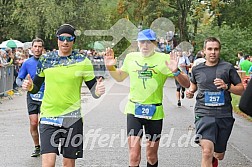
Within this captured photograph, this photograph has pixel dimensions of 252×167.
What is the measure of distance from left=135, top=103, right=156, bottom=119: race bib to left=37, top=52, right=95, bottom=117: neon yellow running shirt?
83 cm

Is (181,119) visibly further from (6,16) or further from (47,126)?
(6,16)

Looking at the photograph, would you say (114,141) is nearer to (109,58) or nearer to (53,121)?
(109,58)

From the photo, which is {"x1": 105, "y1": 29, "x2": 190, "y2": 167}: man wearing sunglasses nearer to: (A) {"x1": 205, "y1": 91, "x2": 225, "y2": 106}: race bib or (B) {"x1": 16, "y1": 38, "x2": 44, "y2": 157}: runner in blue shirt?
(A) {"x1": 205, "y1": 91, "x2": 225, "y2": 106}: race bib

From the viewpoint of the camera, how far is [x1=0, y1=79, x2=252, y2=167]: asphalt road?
8883 mm

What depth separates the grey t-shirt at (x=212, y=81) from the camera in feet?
23.0

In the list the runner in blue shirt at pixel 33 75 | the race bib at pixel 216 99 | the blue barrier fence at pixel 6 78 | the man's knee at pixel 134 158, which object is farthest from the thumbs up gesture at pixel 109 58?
the blue barrier fence at pixel 6 78

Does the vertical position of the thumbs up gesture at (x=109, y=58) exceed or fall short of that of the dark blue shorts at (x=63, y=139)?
it exceeds it

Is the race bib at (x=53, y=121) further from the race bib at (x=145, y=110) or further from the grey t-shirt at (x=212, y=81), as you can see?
the grey t-shirt at (x=212, y=81)

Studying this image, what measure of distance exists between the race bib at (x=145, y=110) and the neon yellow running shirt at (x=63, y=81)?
32.7 inches

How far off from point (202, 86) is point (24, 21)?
110 feet

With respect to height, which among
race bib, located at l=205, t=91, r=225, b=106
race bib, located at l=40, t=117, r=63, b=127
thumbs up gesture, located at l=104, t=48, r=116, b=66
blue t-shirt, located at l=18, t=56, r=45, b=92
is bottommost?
race bib, located at l=40, t=117, r=63, b=127

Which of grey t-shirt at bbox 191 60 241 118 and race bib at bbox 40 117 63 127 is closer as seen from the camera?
race bib at bbox 40 117 63 127

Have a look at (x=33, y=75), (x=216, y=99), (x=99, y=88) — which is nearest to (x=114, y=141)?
(x=33, y=75)

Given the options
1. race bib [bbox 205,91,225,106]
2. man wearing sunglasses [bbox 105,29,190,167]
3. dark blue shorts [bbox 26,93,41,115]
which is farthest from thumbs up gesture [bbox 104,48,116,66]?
dark blue shorts [bbox 26,93,41,115]
